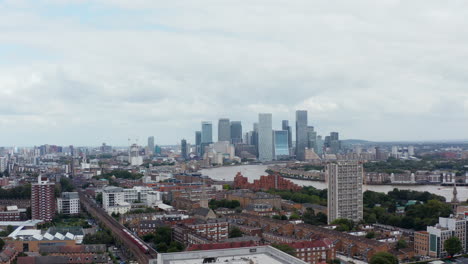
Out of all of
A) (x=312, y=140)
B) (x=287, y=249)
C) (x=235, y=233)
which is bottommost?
(x=235, y=233)

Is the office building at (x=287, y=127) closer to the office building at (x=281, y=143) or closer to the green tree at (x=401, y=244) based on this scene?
the office building at (x=281, y=143)

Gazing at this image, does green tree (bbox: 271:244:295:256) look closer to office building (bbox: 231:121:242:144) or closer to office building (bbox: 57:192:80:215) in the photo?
office building (bbox: 57:192:80:215)

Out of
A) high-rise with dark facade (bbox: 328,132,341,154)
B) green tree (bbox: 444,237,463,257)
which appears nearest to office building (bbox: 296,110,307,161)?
high-rise with dark facade (bbox: 328,132,341,154)

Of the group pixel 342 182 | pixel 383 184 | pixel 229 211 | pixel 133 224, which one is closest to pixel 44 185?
pixel 133 224

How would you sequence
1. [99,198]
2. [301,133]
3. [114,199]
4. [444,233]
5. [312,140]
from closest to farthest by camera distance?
1. [444,233]
2. [114,199]
3. [99,198]
4. [312,140]
5. [301,133]

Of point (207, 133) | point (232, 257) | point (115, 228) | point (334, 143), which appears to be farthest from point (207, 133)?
point (232, 257)

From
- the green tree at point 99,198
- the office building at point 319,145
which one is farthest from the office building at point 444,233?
the office building at point 319,145

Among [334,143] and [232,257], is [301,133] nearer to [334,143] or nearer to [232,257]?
[334,143]
